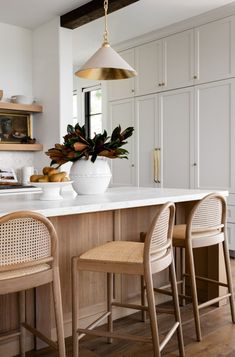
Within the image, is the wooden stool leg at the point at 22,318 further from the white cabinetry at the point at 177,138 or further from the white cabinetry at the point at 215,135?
the white cabinetry at the point at 177,138

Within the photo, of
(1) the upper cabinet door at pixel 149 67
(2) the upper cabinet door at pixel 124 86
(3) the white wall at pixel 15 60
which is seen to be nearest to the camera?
(3) the white wall at pixel 15 60

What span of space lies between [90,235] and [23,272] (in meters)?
0.89

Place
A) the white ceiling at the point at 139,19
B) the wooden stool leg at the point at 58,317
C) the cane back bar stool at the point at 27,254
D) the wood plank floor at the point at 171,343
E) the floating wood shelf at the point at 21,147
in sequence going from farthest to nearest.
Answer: the floating wood shelf at the point at 21,147 → the white ceiling at the point at 139,19 → the wood plank floor at the point at 171,343 → the wooden stool leg at the point at 58,317 → the cane back bar stool at the point at 27,254

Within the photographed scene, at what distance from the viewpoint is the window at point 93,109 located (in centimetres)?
693

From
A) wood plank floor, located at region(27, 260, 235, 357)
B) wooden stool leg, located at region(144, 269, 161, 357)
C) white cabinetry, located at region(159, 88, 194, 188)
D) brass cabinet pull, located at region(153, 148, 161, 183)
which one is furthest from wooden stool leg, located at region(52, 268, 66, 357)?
brass cabinet pull, located at region(153, 148, 161, 183)

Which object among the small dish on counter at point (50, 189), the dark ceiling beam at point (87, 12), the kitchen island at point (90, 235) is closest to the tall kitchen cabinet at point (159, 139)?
the dark ceiling beam at point (87, 12)

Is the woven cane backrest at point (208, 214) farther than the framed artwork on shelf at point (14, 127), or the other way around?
the framed artwork on shelf at point (14, 127)

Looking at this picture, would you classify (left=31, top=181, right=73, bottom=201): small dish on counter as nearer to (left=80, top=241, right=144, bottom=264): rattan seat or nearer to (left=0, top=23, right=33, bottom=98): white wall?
(left=80, top=241, right=144, bottom=264): rattan seat

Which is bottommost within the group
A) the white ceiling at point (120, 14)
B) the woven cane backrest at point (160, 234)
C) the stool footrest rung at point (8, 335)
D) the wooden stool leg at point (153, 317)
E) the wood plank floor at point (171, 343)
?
the wood plank floor at point (171, 343)

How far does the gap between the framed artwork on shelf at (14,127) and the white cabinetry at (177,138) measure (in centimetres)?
172

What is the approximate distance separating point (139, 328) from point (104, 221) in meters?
0.72

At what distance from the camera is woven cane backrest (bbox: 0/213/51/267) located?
5.40 ft

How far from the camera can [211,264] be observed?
306 cm

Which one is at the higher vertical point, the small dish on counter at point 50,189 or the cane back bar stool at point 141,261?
the small dish on counter at point 50,189
